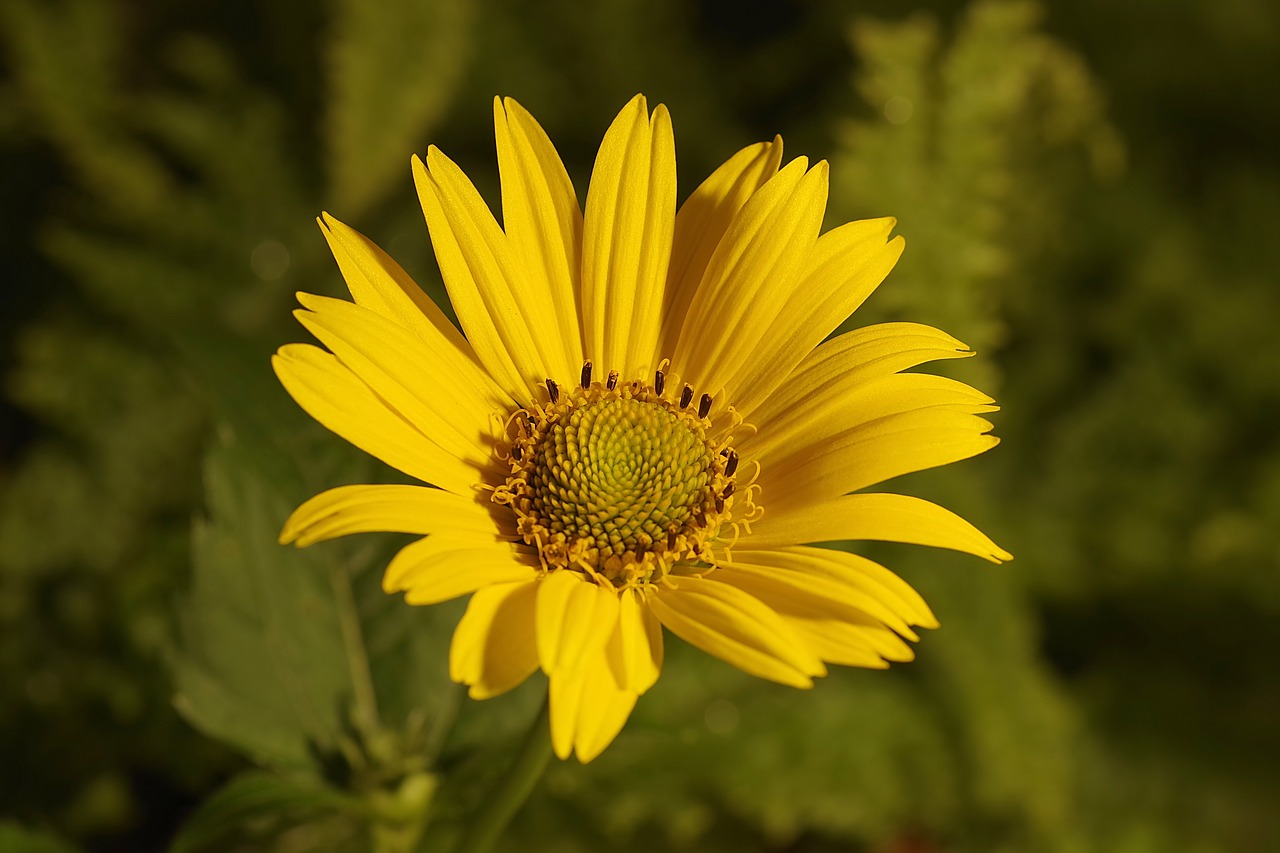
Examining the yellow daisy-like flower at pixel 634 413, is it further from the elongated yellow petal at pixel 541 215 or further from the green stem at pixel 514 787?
the green stem at pixel 514 787

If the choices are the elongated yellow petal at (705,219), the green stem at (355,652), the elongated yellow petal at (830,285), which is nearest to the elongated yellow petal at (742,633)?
the elongated yellow petal at (830,285)

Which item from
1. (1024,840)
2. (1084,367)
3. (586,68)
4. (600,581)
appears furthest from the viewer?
(1084,367)

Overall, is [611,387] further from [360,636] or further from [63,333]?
[63,333]

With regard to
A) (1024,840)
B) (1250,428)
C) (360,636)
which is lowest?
(360,636)

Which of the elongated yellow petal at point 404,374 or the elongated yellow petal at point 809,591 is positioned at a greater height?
the elongated yellow petal at point 809,591

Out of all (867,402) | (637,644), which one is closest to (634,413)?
(867,402)

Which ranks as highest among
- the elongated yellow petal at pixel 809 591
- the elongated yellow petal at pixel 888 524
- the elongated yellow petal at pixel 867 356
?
the elongated yellow petal at pixel 867 356

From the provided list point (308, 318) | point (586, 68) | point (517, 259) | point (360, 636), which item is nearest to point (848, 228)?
point (517, 259)

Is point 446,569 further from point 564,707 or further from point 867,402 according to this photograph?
point 867,402
